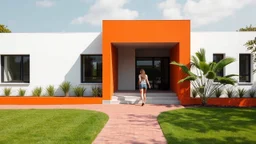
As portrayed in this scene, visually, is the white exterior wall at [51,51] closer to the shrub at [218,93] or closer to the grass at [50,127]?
the grass at [50,127]

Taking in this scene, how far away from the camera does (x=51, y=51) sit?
15297mm

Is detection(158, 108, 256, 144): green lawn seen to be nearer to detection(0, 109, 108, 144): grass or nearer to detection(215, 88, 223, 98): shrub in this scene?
detection(0, 109, 108, 144): grass

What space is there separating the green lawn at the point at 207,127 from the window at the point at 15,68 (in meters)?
10.5

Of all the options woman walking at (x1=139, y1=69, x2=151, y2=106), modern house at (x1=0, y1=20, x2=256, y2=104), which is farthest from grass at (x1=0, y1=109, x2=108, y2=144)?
modern house at (x1=0, y1=20, x2=256, y2=104)

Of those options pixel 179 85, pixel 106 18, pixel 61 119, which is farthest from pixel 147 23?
pixel 61 119

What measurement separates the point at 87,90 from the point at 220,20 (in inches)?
398

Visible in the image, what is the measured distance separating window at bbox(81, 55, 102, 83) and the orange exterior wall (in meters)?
2.27

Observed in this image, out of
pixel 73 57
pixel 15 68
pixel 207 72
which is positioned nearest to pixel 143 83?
pixel 207 72

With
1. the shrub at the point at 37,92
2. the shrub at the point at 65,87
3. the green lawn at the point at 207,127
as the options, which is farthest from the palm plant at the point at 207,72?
the shrub at the point at 37,92

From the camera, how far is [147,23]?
13.2m

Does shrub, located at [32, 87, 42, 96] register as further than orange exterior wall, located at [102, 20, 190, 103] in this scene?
Yes

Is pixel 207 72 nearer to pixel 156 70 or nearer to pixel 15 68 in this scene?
pixel 156 70

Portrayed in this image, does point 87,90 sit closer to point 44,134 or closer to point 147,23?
point 147,23

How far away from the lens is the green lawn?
20.5 feet
